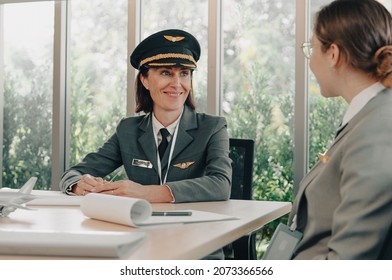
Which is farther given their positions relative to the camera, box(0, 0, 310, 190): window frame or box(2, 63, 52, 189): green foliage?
box(2, 63, 52, 189): green foliage

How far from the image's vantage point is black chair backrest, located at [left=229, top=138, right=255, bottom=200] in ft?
9.59

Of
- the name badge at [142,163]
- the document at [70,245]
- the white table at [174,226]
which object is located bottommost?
the white table at [174,226]

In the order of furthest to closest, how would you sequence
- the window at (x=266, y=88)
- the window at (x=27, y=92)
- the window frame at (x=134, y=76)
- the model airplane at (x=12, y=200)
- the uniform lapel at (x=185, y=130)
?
1. the window at (x=27, y=92)
2. the window at (x=266, y=88)
3. the window frame at (x=134, y=76)
4. the uniform lapel at (x=185, y=130)
5. the model airplane at (x=12, y=200)

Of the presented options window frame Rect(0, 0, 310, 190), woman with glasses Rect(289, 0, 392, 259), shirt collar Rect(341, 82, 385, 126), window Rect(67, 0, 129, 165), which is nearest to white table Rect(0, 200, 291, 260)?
woman with glasses Rect(289, 0, 392, 259)

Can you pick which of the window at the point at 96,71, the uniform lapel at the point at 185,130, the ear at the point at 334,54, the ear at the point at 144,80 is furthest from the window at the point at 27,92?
the ear at the point at 334,54

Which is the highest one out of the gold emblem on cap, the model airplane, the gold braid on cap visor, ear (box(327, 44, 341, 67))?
the gold emblem on cap

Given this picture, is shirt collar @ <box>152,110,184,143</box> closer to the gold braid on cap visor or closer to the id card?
the gold braid on cap visor

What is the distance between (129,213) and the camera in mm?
1631

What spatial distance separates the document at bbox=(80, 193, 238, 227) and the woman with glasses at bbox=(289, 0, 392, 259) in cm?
31

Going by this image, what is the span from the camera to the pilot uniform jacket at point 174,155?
8.55 feet

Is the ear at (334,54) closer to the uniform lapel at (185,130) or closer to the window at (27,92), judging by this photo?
the uniform lapel at (185,130)

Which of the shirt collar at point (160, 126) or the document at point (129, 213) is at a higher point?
the shirt collar at point (160, 126)

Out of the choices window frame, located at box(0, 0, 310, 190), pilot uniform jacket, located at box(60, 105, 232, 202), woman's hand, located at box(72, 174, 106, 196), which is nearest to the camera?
woman's hand, located at box(72, 174, 106, 196)
